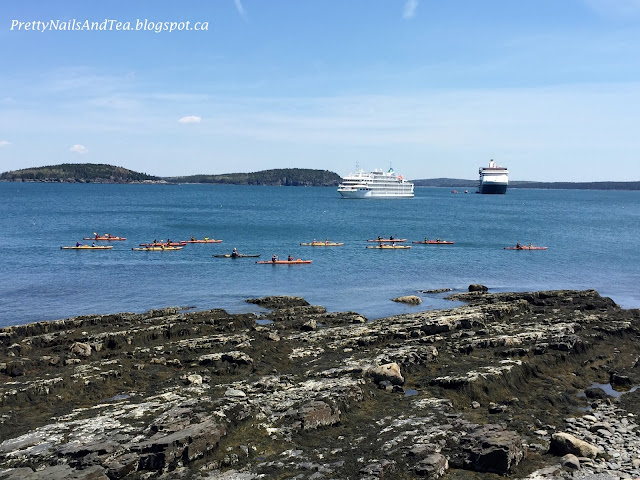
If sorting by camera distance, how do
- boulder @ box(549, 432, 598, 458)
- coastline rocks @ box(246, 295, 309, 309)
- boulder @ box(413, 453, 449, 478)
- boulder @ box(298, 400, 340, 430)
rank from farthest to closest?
coastline rocks @ box(246, 295, 309, 309), boulder @ box(298, 400, 340, 430), boulder @ box(549, 432, 598, 458), boulder @ box(413, 453, 449, 478)

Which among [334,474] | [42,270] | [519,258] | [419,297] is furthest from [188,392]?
[519,258]

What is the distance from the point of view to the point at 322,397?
21109 mm

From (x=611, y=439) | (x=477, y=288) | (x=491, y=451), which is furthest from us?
(x=477, y=288)

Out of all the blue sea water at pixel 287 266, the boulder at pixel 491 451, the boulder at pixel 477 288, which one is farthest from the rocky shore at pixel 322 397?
the boulder at pixel 477 288

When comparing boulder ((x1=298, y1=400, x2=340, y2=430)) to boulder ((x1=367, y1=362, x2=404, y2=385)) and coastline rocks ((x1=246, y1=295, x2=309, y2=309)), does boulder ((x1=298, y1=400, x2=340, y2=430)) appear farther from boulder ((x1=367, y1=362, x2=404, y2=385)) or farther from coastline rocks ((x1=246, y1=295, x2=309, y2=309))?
coastline rocks ((x1=246, y1=295, x2=309, y2=309))

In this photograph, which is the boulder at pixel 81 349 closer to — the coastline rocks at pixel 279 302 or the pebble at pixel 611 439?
the coastline rocks at pixel 279 302

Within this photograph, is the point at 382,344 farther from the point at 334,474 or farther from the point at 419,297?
the point at 419,297

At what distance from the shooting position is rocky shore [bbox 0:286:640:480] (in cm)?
1716

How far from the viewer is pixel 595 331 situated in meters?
32.1

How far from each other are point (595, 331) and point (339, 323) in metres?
14.2

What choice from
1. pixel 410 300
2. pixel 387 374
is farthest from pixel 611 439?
pixel 410 300

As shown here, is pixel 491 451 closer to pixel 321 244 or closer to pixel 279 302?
pixel 279 302

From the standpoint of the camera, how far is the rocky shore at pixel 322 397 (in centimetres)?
1716

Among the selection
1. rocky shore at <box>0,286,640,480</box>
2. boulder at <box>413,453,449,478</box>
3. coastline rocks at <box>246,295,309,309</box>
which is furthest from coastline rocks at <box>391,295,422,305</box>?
boulder at <box>413,453,449,478</box>
